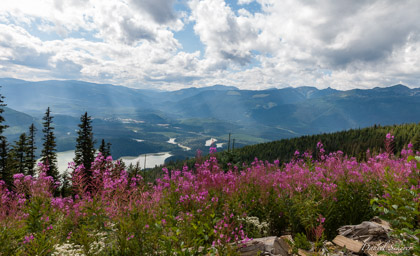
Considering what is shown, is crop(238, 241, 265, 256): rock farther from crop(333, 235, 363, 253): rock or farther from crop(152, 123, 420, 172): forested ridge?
crop(152, 123, 420, 172): forested ridge

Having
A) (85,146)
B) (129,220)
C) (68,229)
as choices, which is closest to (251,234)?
(129,220)

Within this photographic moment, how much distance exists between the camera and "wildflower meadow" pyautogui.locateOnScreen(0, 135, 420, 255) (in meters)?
3.79

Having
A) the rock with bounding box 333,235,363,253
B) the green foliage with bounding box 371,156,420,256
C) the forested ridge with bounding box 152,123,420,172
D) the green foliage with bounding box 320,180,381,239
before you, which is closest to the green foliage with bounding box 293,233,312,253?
the rock with bounding box 333,235,363,253

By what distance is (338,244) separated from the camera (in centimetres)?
424

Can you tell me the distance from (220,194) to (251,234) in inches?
54.8

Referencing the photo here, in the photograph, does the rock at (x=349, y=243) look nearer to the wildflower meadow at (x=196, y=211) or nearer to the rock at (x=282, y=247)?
the wildflower meadow at (x=196, y=211)

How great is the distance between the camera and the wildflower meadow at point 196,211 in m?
3.79

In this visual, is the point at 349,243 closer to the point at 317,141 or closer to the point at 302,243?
the point at 302,243

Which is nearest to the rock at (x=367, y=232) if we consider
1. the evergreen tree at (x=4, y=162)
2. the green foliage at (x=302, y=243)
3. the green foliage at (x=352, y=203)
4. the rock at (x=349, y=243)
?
the rock at (x=349, y=243)

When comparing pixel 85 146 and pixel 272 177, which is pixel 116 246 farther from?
pixel 85 146

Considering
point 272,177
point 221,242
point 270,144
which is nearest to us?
point 221,242

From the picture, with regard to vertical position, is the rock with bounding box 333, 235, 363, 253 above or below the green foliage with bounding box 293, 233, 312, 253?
above

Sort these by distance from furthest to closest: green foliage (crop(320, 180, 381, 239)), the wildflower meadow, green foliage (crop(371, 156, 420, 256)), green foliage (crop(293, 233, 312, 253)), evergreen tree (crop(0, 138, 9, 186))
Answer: evergreen tree (crop(0, 138, 9, 186)) < green foliage (crop(320, 180, 381, 239)) < green foliage (crop(293, 233, 312, 253)) < the wildflower meadow < green foliage (crop(371, 156, 420, 256))

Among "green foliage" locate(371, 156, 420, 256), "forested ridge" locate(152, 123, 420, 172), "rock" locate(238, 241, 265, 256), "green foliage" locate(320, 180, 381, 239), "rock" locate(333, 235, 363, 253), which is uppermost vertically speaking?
"green foliage" locate(371, 156, 420, 256)
